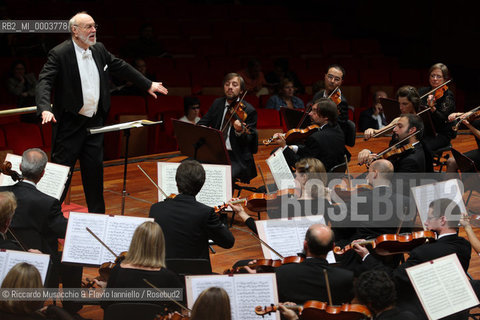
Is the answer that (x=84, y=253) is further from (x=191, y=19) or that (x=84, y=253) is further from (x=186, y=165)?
(x=191, y=19)

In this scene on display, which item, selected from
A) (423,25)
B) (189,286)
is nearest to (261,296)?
(189,286)

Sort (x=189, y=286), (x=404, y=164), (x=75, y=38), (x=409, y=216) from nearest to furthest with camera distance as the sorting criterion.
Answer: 1. (x=189, y=286)
2. (x=409, y=216)
3. (x=75, y=38)
4. (x=404, y=164)

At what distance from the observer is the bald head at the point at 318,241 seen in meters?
3.08

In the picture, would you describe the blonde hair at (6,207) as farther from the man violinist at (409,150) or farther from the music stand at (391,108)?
the music stand at (391,108)

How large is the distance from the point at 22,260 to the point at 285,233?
140cm

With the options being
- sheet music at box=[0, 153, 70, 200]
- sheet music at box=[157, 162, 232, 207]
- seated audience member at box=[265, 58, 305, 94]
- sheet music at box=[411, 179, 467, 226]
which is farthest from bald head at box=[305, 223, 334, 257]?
seated audience member at box=[265, 58, 305, 94]

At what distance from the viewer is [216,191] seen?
14.1 feet


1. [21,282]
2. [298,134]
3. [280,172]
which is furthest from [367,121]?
[21,282]

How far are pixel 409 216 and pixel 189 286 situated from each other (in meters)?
1.65

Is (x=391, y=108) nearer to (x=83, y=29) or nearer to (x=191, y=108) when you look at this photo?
(x=191, y=108)

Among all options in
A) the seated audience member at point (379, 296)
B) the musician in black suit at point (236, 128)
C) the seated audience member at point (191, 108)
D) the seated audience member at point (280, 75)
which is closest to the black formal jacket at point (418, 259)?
the seated audience member at point (379, 296)

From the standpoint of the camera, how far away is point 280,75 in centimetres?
873

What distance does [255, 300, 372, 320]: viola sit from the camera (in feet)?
9.14

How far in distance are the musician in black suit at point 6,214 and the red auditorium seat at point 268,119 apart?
465cm
